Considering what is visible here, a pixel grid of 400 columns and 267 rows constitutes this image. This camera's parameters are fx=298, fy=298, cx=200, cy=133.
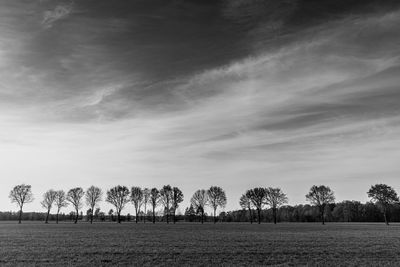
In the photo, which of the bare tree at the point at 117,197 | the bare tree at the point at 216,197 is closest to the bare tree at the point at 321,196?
the bare tree at the point at 216,197

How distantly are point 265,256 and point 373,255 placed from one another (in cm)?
887

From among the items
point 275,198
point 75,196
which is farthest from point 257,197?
point 75,196

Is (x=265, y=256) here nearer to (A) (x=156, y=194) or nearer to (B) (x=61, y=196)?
(A) (x=156, y=194)

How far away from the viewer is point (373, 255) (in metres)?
23.7

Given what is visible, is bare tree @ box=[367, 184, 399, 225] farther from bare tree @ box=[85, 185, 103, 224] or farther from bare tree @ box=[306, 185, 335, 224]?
bare tree @ box=[85, 185, 103, 224]

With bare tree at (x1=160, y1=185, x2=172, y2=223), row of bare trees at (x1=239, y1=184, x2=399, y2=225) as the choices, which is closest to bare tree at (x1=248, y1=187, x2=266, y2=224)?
row of bare trees at (x1=239, y1=184, x2=399, y2=225)

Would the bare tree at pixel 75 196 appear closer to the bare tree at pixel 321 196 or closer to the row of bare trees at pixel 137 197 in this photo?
the row of bare trees at pixel 137 197

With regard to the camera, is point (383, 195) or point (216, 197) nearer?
point (383, 195)

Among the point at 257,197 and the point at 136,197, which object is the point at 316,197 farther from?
the point at 136,197

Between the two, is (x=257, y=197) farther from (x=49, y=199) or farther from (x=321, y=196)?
(x=49, y=199)

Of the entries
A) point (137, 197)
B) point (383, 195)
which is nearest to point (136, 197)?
point (137, 197)

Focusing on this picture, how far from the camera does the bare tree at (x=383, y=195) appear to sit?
106 m

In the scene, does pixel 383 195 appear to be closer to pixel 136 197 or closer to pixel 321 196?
pixel 321 196

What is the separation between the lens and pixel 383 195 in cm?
10669
